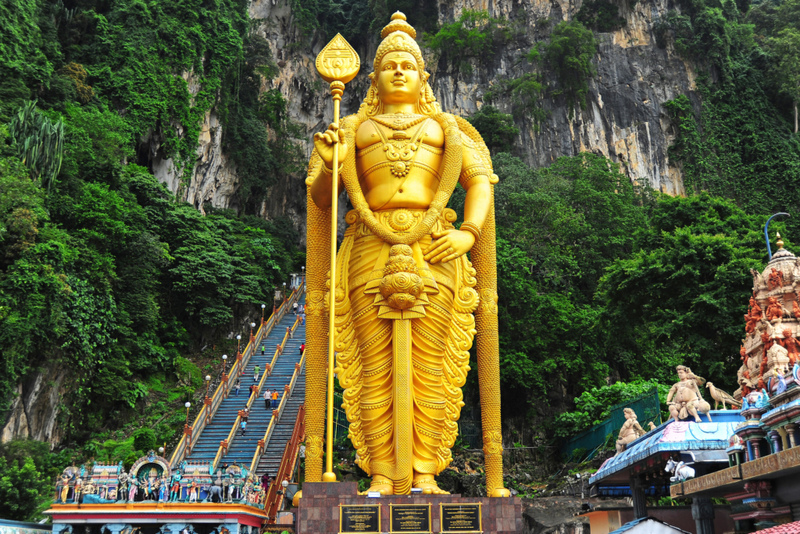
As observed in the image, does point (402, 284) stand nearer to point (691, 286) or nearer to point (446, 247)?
point (446, 247)

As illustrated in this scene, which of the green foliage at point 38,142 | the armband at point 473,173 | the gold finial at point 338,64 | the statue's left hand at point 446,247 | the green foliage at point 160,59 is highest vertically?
the green foliage at point 160,59

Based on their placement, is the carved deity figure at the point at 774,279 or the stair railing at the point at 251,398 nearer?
the carved deity figure at the point at 774,279

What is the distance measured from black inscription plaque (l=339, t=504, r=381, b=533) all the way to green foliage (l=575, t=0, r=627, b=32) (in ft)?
102

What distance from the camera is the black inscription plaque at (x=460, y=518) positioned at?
6.45 meters

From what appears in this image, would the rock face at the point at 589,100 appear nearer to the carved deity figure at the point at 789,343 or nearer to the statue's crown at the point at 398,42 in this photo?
the statue's crown at the point at 398,42

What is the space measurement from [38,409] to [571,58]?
81.2 ft

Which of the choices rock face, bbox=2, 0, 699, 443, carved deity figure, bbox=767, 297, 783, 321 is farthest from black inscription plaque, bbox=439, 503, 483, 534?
rock face, bbox=2, 0, 699, 443

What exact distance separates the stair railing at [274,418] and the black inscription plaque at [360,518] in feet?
22.8

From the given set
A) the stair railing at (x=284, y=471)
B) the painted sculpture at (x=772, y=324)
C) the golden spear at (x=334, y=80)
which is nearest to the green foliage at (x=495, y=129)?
the stair railing at (x=284, y=471)

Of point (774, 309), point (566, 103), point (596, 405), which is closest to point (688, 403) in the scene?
point (774, 309)

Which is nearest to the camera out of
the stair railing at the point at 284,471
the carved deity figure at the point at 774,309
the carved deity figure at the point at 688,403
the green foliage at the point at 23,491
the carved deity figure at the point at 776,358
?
the carved deity figure at the point at 688,403

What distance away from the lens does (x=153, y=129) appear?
23984 mm

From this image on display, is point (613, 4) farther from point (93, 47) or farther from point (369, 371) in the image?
point (369, 371)

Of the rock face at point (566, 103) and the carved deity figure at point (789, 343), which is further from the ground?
the rock face at point (566, 103)
